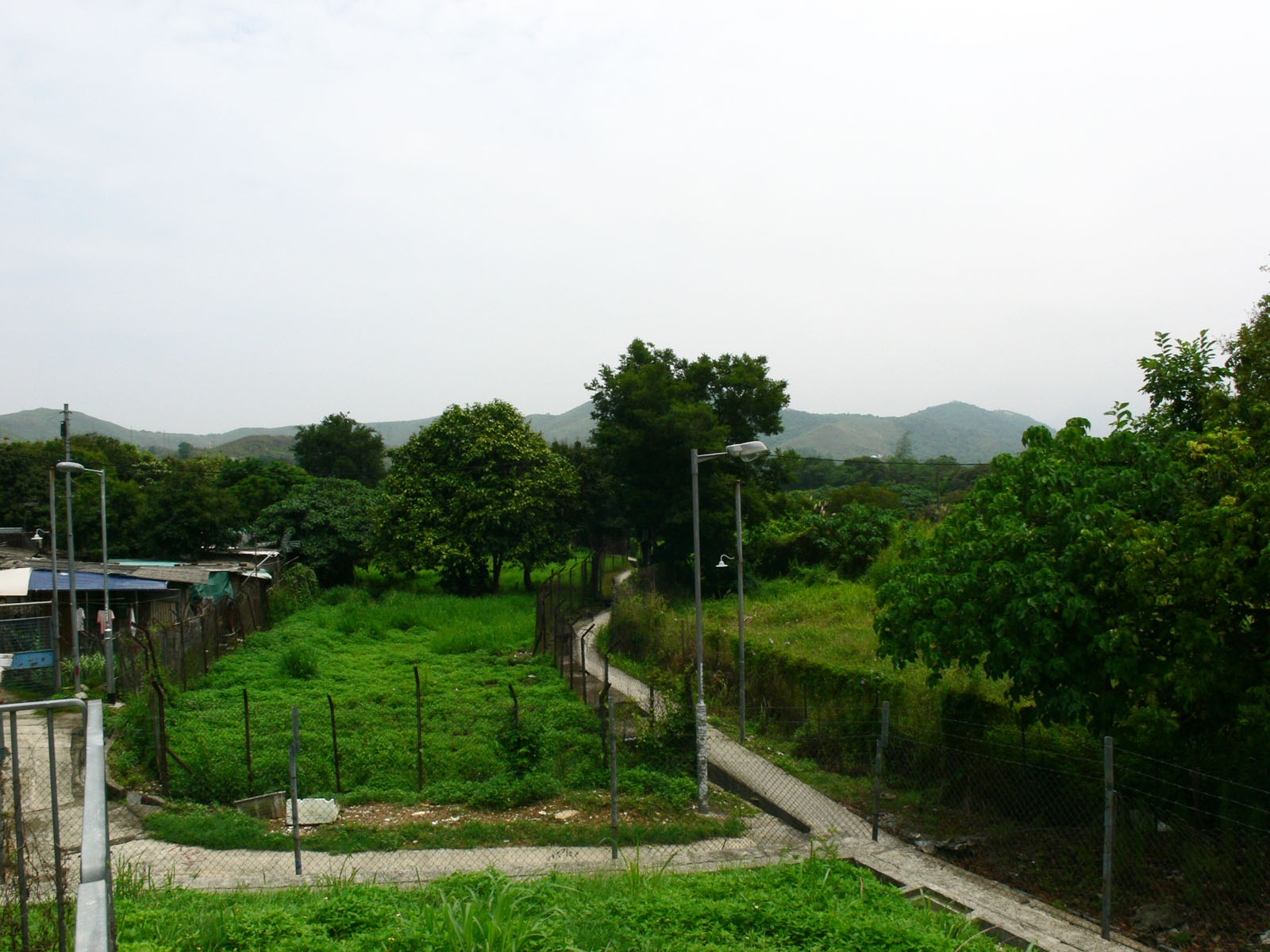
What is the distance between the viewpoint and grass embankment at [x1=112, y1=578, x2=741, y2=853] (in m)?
10.9

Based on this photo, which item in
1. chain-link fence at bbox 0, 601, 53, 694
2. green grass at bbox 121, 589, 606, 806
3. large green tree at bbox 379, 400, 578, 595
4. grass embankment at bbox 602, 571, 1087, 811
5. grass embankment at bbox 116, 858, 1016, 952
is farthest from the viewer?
large green tree at bbox 379, 400, 578, 595

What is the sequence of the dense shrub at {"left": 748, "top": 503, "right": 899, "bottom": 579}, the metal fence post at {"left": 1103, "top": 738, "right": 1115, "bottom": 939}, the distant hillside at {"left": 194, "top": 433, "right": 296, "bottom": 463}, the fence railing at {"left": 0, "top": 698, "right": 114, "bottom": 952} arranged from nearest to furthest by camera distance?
1. the fence railing at {"left": 0, "top": 698, "right": 114, "bottom": 952}
2. the metal fence post at {"left": 1103, "top": 738, "right": 1115, "bottom": 939}
3. the dense shrub at {"left": 748, "top": 503, "right": 899, "bottom": 579}
4. the distant hillside at {"left": 194, "top": 433, "right": 296, "bottom": 463}

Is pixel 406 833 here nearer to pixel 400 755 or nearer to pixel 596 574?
pixel 400 755

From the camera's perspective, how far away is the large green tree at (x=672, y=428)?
3088cm

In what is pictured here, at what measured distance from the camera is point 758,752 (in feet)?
49.0

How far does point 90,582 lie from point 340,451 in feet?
147

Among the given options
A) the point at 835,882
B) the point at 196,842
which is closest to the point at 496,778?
the point at 196,842

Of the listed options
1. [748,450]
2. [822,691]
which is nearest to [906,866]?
[822,691]

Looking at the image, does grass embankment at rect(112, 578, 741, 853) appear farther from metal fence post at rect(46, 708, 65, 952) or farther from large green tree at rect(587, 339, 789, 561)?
large green tree at rect(587, 339, 789, 561)

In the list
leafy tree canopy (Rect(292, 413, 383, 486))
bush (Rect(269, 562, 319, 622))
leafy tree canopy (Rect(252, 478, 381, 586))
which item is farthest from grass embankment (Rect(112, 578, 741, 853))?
leafy tree canopy (Rect(292, 413, 383, 486))

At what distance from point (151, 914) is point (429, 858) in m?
4.20

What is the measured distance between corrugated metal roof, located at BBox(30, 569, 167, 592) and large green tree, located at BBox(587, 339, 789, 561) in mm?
16145

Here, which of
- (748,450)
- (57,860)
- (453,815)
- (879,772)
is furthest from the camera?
(748,450)

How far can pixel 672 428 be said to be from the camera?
100 feet
